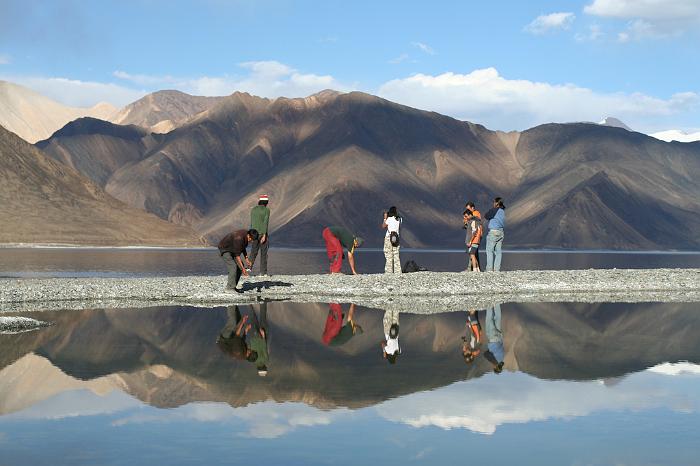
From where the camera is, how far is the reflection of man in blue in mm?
13734

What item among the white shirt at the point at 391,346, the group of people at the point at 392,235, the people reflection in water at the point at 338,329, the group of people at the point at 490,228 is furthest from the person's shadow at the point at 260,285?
Answer: the white shirt at the point at 391,346

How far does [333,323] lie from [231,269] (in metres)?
6.07

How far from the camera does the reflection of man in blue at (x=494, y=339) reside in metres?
13.7

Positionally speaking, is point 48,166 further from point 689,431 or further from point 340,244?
point 689,431

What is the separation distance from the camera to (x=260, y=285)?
2850cm

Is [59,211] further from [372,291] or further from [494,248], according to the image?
[372,291]

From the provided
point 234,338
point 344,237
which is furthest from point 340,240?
point 234,338

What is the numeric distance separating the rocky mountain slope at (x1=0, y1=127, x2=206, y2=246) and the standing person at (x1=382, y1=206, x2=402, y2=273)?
100478mm

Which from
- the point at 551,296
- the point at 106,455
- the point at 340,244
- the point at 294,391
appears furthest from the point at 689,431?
the point at 340,244

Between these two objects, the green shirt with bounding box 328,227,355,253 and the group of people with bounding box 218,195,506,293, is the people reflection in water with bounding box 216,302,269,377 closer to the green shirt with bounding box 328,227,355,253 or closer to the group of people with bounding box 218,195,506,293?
the group of people with bounding box 218,195,506,293

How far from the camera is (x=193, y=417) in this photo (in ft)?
31.9

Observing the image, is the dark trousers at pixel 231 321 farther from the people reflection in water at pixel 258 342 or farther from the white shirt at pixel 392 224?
the white shirt at pixel 392 224

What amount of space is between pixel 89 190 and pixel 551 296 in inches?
5259

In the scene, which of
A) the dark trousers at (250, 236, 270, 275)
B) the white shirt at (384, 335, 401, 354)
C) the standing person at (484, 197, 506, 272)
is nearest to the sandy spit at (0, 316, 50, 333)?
the white shirt at (384, 335, 401, 354)
